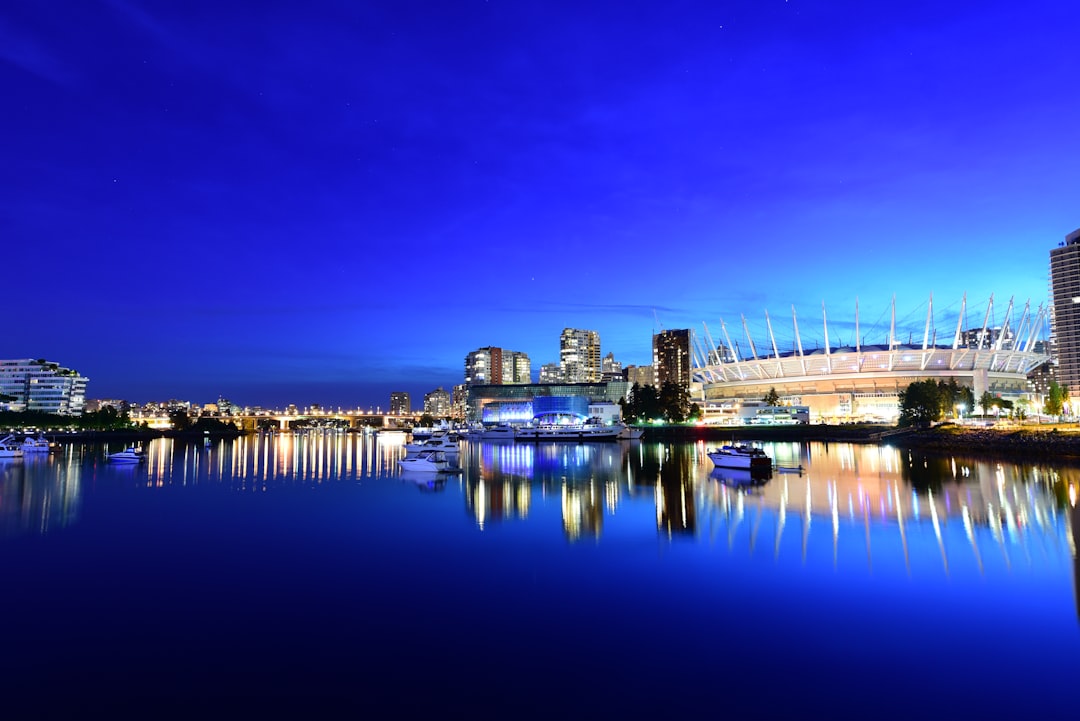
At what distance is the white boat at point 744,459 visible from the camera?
42.0m

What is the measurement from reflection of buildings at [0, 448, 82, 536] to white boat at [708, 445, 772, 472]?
115ft

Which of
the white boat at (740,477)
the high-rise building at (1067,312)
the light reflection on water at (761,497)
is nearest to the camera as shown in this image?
the light reflection on water at (761,497)

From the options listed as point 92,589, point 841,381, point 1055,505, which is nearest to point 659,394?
point 841,381

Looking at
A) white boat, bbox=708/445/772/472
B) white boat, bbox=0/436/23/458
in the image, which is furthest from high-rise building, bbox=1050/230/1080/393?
white boat, bbox=0/436/23/458

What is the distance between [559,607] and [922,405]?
86213 millimetres

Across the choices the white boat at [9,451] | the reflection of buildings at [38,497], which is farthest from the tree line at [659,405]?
the white boat at [9,451]

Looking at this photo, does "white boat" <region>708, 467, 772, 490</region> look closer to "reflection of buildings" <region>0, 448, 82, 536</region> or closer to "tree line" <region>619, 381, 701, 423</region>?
"reflection of buildings" <region>0, 448, 82, 536</region>

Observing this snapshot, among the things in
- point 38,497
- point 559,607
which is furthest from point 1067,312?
point 38,497

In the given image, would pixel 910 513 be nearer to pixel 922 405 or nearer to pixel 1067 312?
pixel 922 405

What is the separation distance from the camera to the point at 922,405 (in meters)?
85.1

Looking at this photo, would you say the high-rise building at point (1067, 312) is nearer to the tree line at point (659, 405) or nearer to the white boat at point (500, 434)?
the tree line at point (659, 405)

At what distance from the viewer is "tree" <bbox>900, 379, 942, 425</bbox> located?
8431 centimetres

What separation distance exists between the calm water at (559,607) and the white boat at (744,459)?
1274 cm

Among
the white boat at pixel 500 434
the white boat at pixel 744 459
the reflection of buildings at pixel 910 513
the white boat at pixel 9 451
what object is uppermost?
the white boat at pixel 9 451
